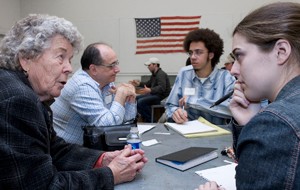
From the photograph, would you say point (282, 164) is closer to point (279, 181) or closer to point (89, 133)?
point (279, 181)

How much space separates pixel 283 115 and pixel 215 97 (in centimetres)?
162

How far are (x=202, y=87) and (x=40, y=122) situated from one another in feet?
5.31

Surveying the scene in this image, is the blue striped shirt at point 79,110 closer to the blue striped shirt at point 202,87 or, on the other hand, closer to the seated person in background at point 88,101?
the seated person in background at point 88,101

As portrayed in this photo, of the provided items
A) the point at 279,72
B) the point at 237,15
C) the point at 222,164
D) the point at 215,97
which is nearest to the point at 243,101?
the point at 222,164

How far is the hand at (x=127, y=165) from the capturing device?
1.07 meters

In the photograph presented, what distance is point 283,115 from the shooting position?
2.08 feet

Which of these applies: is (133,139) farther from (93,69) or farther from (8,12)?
(8,12)

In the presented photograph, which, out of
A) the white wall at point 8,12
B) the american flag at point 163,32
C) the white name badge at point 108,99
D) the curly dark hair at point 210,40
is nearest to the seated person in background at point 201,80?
the curly dark hair at point 210,40

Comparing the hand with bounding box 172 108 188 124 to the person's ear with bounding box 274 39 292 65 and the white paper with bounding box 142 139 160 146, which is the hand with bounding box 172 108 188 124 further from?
the person's ear with bounding box 274 39 292 65

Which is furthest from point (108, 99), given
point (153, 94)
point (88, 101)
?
point (153, 94)

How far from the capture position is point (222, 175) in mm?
1119

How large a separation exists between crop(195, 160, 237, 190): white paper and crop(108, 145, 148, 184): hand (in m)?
0.24

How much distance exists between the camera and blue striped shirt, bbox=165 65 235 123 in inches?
88.0

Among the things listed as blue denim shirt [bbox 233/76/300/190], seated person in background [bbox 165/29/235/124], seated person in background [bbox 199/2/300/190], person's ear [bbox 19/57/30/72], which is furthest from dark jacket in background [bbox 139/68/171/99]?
blue denim shirt [bbox 233/76/300/190]
